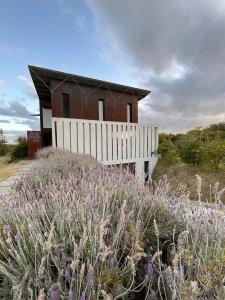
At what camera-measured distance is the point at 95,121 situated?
9.95 m

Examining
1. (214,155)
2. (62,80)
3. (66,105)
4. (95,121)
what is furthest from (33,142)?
(214,155)

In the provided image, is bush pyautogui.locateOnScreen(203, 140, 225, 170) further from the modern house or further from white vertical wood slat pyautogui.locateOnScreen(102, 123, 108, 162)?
white vertical wood slat pyautogui.locateOnScreen(102, 123, 108, 162)

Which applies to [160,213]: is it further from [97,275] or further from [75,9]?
[75,9]

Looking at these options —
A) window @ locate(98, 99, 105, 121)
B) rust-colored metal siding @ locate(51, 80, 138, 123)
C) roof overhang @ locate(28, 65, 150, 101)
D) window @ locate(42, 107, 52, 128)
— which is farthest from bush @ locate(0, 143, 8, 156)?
window @ locate(98, 99, 105, 121)

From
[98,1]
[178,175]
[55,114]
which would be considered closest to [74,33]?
[98,1]

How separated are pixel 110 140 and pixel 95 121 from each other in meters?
1.24

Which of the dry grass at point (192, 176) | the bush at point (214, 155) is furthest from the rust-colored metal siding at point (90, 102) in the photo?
the bush at point (214, 155)

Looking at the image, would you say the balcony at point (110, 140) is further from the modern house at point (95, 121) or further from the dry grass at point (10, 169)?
the dry grass at point (10, 169)

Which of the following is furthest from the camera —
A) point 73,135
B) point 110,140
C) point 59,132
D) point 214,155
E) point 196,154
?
point 196,154

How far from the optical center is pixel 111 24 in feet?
25.4

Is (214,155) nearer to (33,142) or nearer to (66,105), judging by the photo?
(66,105)

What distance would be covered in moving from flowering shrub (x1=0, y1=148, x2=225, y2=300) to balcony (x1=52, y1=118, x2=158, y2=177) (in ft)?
20.1

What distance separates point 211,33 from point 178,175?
6445 mm

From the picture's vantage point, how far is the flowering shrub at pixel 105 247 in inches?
36.8
